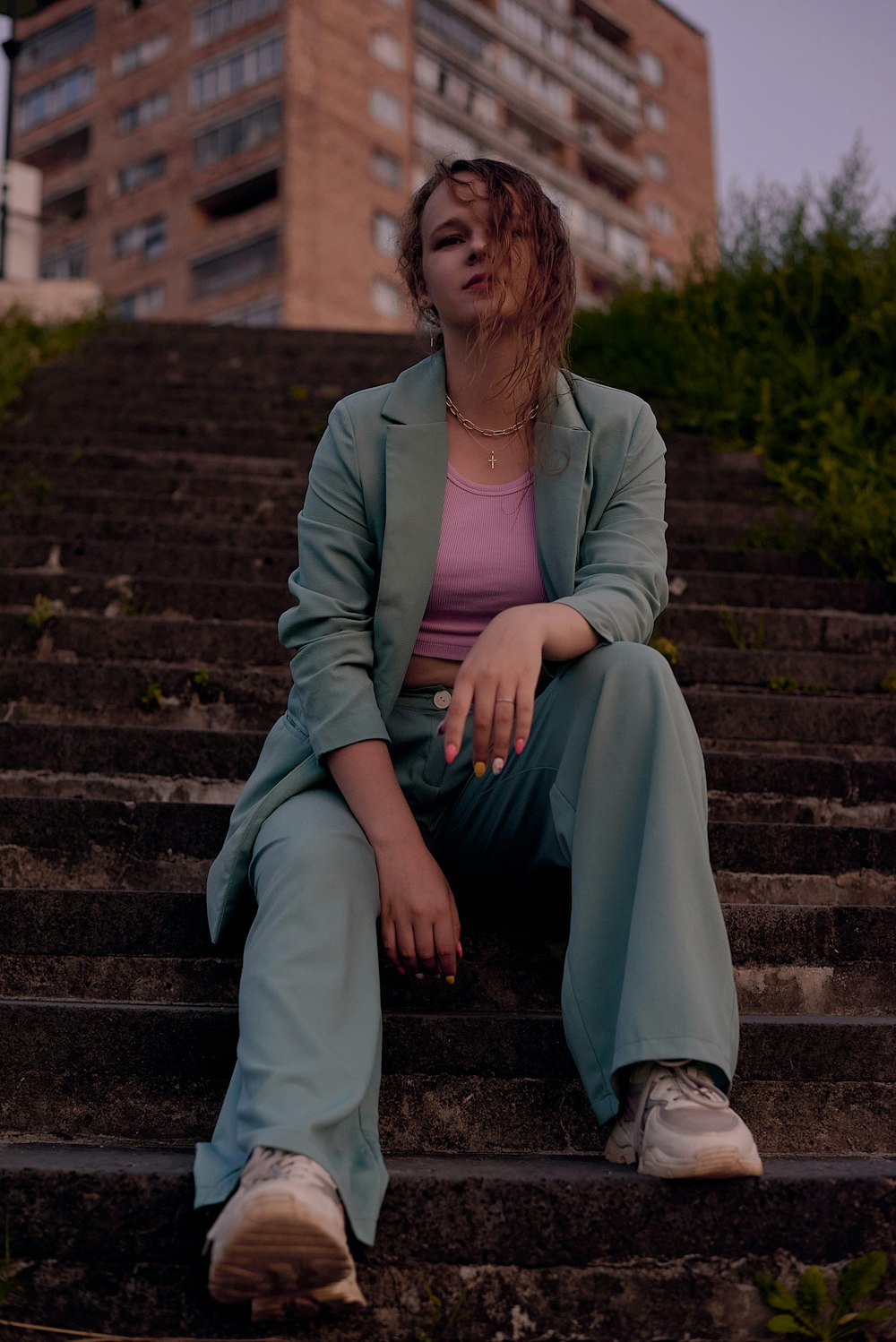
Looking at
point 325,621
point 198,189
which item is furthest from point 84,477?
point 198,189

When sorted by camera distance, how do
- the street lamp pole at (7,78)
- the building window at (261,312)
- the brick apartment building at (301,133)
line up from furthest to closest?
the brick apartment building at (301,133) → the building window at (261,312) → the street lamp pole at (7,78)

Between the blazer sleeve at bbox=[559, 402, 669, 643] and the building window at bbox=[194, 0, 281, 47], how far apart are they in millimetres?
31389

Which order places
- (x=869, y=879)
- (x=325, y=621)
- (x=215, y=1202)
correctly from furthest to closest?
(x=869, y=879), (x=325, y=621), (x=215, y=1202)

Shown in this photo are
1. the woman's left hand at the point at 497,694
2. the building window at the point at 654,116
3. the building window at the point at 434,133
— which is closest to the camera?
the woman's left hand at the point at 497,694

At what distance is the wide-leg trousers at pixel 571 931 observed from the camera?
1.52 meters

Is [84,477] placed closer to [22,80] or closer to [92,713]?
[92,713]

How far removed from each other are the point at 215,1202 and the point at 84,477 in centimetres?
405

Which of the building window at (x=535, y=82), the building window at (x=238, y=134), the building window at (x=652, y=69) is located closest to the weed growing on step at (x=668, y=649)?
the building window at (x=238, y=134)

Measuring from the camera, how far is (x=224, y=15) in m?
30.9

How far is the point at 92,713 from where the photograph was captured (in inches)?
131

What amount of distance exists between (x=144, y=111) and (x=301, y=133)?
6.30 m

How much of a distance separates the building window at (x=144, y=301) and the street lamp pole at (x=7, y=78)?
22.0m

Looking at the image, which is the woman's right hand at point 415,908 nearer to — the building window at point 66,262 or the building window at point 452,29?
the building window at point 452,29

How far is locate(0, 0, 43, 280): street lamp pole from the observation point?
27.7ft
